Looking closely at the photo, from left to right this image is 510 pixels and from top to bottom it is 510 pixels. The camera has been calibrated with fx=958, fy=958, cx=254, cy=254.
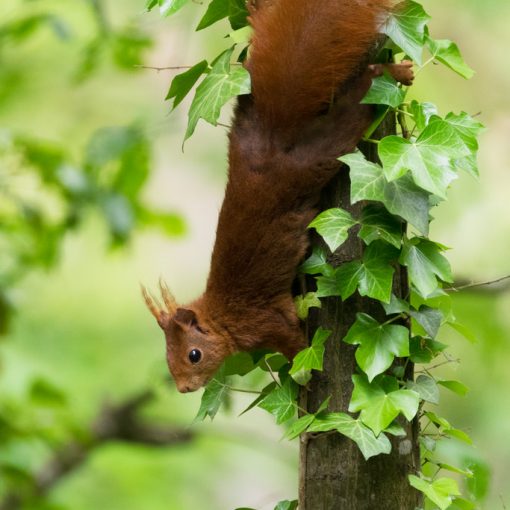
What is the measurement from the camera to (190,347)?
2.43 metres

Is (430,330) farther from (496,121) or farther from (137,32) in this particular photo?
(496,121)

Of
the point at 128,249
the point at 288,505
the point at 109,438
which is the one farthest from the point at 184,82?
the point at 109,438

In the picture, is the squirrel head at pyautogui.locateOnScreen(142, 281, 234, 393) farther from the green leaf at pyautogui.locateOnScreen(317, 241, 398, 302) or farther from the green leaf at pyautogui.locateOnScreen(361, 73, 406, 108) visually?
the green leaf at pyautogui.locateOnScreen(361, 73, 406, 108)

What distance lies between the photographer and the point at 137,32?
4152mm

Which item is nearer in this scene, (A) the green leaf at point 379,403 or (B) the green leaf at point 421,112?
(A) the green leaf at point 379,403

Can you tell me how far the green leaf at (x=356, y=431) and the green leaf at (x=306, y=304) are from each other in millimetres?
247

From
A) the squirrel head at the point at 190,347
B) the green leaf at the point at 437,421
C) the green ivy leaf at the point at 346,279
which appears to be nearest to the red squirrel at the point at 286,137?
the squirrel head at the point at 190,347

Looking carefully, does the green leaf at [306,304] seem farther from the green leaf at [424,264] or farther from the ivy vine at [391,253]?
the green leaf at [424,264]

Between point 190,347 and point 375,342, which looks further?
point 190,347

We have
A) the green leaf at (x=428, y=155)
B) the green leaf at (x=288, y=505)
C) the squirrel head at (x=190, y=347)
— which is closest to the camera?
the green leaf at (x=428, y=155)

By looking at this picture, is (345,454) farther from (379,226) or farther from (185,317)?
(185,317)

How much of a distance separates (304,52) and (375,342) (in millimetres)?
696

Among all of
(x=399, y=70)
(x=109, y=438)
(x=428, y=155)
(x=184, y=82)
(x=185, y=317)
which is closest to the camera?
(x=428, y=155)

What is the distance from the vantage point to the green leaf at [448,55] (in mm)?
2008
